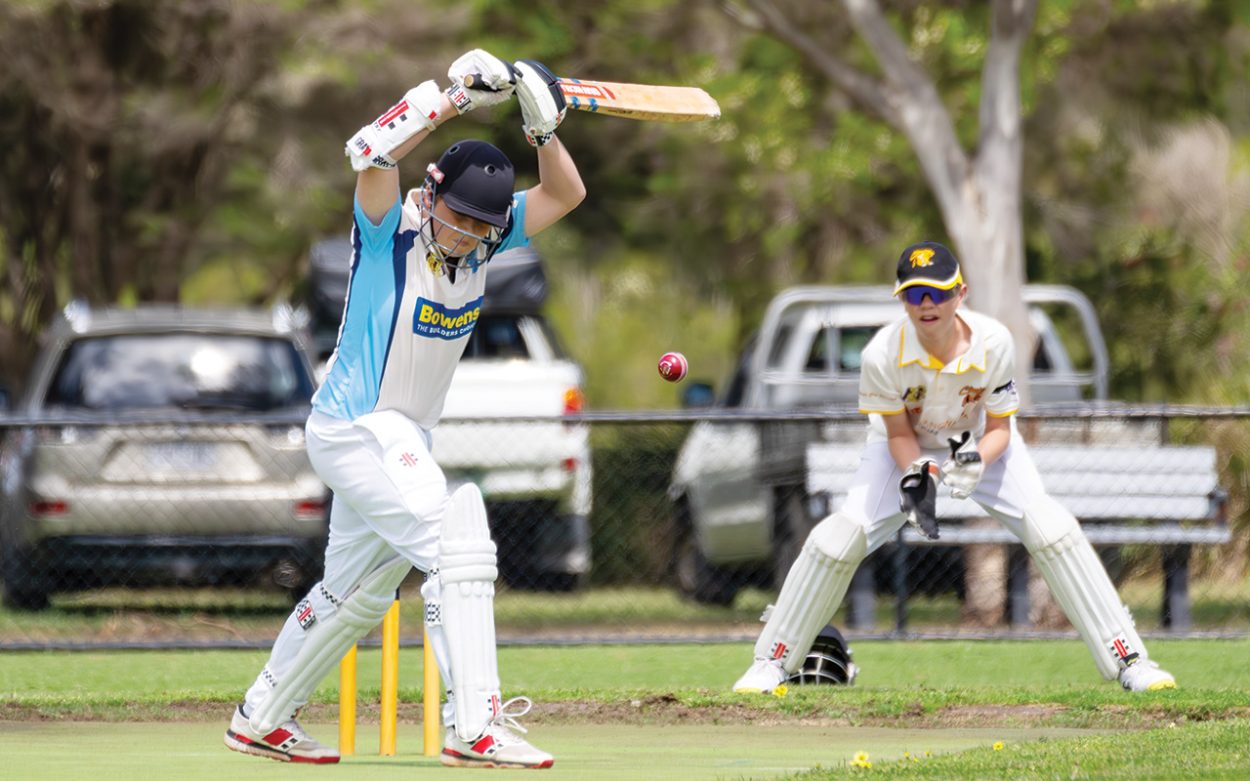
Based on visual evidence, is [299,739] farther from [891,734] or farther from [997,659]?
[997,659]

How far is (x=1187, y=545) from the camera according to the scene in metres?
12.9

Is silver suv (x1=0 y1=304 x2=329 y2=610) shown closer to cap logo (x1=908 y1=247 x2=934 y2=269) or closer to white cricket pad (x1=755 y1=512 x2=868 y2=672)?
white cricket pad (x1=755 y1=512 x2=868 y2=672)

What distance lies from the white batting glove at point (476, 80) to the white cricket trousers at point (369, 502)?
1.01 meters

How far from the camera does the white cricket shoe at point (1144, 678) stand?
9.02m

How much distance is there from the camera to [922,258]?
8797mm

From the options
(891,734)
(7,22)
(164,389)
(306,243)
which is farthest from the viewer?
(306,243)

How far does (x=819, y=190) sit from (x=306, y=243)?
621 centimetres

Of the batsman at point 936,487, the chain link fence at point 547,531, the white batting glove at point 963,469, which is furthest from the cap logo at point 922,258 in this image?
the chain link fence at point 547,531

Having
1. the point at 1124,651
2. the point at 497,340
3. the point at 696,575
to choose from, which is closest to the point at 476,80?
the point at 1124,651

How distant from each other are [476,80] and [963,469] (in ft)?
10.1

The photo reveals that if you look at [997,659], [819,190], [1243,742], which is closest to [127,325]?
[997,659]

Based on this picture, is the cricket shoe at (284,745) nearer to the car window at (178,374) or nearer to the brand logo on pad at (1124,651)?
the brand logo on pad at (1124,651)

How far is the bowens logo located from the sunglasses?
7.94ft

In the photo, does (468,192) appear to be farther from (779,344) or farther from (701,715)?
(779,344)
